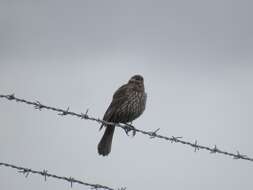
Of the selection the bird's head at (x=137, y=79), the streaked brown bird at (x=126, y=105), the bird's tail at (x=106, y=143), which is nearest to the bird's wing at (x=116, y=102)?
the streaked brown bird at (x=126, y=105)

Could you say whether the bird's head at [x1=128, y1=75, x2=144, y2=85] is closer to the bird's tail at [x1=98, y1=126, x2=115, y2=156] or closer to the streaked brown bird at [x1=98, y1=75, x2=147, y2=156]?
the streaked brown bird at [x1=98, y1=75, x2=147, y2=156]

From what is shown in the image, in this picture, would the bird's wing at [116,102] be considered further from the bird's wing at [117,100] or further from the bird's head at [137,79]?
the bird's head at [137,79]

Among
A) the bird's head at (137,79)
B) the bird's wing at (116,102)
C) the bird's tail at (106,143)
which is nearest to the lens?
the bird's tail at (106,143)

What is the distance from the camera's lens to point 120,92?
14844 millimetres

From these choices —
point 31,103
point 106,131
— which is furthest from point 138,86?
point 31,103

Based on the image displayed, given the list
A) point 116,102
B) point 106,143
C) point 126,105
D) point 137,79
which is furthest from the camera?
point 137,79

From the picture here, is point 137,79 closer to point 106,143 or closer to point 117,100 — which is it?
point 117,100

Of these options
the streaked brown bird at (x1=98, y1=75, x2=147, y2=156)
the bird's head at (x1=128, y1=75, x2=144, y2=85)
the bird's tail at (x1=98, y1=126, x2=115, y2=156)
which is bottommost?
the bird's tail at (x1=98, y1=126, x2=115, y2=156)

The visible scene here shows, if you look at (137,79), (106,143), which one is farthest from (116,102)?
(106,143)

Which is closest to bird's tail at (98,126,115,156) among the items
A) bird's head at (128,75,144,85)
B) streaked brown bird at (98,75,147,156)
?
streaked brown bird at (98,75,147,156)

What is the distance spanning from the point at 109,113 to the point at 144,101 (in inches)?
32.1

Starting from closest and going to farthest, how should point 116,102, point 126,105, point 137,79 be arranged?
point 126,105, point 116,102, point 137,79

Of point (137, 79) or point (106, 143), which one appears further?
point (137, 79)

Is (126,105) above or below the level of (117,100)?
below
